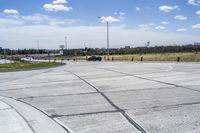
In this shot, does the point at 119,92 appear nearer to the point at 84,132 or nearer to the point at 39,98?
the point at 39,98

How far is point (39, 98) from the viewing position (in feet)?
41.1

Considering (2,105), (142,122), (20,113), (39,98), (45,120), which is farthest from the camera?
(39,98)

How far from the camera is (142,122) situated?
7691 mm

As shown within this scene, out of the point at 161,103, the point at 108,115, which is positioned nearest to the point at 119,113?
the point at 108,115

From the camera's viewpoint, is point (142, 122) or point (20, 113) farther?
point (20, 113)

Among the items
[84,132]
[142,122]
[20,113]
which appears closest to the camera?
[84,132]

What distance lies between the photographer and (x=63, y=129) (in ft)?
24.3

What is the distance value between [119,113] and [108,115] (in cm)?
37

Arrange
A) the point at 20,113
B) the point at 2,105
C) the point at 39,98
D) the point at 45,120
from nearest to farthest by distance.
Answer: the point at 45,120 → the point at 20,113 → the point at 2,105 → the point at 39,98

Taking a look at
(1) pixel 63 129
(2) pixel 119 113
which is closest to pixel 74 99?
(2) pixel 119 113

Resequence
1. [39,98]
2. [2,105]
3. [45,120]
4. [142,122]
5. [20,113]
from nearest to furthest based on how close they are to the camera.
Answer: [142,122]
[45,120]
[20,113]
[2,105]
[39,98]

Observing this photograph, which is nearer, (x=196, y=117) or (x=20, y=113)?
(x=196, y=117)

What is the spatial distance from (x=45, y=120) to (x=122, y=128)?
2326 mm

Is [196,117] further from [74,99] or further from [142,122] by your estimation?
[74,99]
